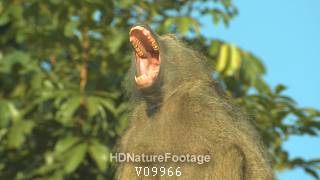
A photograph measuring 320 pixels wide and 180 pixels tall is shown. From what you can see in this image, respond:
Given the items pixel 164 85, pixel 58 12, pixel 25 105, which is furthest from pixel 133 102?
pixel 58 12

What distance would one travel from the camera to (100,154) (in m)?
5.16

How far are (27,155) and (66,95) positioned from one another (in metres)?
0.78

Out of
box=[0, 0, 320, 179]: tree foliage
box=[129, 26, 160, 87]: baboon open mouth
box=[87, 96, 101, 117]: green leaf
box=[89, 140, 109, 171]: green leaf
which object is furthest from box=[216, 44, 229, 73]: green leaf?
box=[129, 26, 160, 87]: baboon open mouth

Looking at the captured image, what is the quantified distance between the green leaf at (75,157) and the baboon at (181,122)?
0.88 m

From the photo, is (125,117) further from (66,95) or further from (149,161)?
(149,161)

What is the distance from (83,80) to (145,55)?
213cm

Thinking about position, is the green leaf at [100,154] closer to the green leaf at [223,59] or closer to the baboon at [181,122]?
the baboon at [181,122]

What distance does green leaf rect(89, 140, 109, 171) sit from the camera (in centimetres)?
509

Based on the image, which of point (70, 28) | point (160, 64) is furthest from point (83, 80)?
point (160, 64)

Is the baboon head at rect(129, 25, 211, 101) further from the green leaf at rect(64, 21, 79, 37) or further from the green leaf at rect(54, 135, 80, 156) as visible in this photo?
the green leaf at rect(64, 21, 79, 37)

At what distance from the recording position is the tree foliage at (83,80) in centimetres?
555

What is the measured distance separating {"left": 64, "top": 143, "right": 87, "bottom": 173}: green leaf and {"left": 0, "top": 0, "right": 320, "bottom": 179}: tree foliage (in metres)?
0.07

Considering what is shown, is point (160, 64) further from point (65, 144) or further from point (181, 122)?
point (65, 144)

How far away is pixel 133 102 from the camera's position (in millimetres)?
4375
